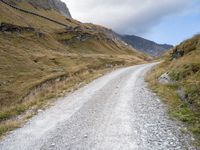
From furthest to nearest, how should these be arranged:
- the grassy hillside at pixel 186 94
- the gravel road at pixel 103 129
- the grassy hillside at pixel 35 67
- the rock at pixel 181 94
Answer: the grassy hillside at pixel 35 67, the rock at pixel 181 94, the grassy hillside at pixel 186 94, the gravel road at pixel 103 129

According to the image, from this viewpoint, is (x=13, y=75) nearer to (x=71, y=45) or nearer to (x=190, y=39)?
(x=190, y=39)

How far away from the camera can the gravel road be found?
11148mm

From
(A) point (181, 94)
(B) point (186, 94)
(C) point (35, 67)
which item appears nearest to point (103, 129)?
(B) point (186, 94)

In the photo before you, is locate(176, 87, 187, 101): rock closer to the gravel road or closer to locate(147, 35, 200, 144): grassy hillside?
locate(147, 35, 200, 144): grassy hillside

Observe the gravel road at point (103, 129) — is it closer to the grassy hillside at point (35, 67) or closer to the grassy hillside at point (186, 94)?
the grassy hillside at point (186, 94)

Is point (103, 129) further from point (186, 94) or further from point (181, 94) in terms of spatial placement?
point (181, 94)

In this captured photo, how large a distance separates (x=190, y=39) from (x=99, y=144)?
94.8 feet

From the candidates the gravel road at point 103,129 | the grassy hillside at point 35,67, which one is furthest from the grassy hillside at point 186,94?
the grassy hillside at point 35,67

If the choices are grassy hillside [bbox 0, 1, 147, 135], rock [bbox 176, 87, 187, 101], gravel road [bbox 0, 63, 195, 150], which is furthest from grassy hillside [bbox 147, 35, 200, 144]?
grassy hillside [bbox 0, 1, 147, 135]

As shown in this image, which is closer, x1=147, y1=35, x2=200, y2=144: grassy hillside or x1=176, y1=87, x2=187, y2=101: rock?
x1=147, y1=35, x2=200, y2=144: grassy hillside

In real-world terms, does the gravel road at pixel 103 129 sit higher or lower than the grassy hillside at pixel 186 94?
lower

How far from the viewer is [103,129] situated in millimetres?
13133

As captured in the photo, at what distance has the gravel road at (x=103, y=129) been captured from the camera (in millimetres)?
11148

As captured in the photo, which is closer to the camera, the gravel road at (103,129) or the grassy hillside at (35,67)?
the gravel road at (103,129)
